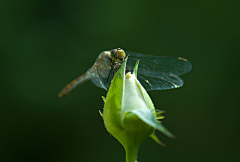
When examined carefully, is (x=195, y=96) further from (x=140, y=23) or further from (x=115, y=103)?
(x=115, y=103)

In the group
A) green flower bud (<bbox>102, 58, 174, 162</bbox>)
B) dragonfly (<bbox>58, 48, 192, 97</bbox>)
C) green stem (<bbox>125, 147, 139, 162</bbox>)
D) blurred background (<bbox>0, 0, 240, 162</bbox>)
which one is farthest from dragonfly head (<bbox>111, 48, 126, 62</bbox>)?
blurred background (<bbox>0, 0, 240, 162</bbox>)

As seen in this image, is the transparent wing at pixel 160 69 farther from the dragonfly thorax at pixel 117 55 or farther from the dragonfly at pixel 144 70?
the dragonfly thorax at pixel 117 55

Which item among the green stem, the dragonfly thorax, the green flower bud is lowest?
the green stem

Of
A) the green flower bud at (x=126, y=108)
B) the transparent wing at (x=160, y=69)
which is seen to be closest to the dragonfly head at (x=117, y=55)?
the transparent wing at (x=160, y=69)

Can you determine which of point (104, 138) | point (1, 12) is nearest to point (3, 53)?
Result: point (1, 12)

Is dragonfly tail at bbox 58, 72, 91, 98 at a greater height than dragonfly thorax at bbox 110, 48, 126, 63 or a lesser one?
lesser

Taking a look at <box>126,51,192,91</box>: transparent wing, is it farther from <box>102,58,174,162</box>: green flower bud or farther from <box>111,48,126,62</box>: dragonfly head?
<box>102,58,174,162</box>: green flower bud

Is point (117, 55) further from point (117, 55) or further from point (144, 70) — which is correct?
point (144, 70)

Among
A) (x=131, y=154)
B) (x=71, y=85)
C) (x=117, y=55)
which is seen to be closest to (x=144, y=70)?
(x=117, y=55)

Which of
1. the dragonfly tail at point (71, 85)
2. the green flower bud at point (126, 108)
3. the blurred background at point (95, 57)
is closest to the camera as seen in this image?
the green flower bud at point (126, 108)
